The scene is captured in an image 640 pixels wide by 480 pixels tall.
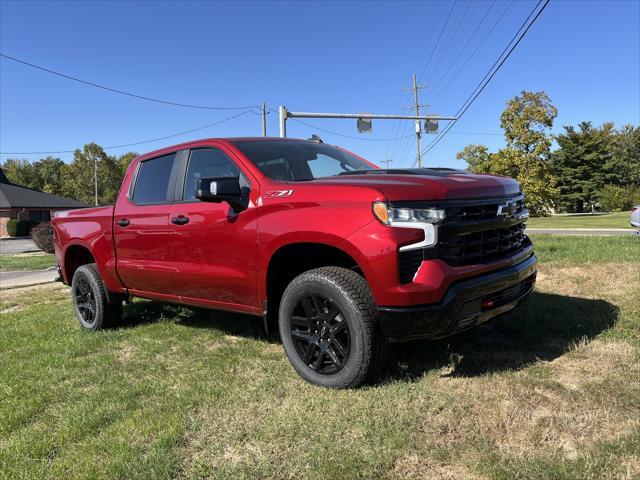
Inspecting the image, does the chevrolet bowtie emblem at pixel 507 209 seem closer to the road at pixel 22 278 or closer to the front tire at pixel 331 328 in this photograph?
the front tire at pixel 331 328

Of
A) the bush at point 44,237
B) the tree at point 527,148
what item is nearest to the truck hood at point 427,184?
the bush at point 44,237

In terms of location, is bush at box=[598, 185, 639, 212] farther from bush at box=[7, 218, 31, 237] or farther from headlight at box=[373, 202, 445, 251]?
bush at box=[7, 218, 31, 237]

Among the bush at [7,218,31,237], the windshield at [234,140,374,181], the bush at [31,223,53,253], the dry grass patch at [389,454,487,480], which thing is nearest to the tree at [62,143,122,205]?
the bush at [7,218,31,237]

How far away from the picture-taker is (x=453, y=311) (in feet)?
10.0

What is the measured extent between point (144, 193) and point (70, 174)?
72188 mm

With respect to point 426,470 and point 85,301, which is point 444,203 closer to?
point 426,470

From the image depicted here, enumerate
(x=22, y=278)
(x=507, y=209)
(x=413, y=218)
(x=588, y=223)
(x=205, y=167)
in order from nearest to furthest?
(x=413, y=218), (x=507, y=209), (x=205, y=167), (x=22, y=278), (x=588, y=223)

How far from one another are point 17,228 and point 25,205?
13.4ft

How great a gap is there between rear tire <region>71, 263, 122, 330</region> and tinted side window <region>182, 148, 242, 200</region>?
1.77m

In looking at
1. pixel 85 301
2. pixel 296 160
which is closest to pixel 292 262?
pixel 296 160

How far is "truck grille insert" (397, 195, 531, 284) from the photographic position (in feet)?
9.94

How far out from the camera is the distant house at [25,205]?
42.1m

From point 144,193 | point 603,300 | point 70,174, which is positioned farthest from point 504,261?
point 70,174

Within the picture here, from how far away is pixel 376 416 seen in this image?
2904 millimetres
